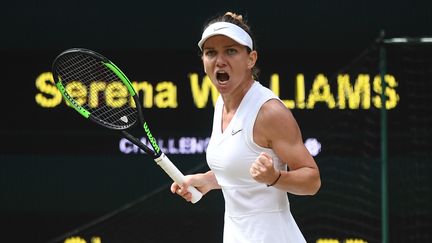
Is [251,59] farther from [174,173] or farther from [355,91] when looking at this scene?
[355,91]

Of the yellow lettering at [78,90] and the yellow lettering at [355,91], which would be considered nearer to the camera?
the yellow lettering at [78,90]

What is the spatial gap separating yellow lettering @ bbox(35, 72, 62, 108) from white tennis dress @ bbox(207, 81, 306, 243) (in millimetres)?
2696

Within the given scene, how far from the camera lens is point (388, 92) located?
579 cm

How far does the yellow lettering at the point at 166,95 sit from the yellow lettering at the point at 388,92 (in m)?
1.04

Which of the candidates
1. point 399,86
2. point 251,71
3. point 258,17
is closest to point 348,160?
point 399,86

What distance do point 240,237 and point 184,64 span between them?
2647mm

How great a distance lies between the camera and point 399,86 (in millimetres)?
5820

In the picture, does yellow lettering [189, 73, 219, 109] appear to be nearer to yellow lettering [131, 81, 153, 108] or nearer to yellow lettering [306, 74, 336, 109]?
yellow lettering [131, 81, 153, 108]

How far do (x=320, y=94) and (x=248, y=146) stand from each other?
262cm

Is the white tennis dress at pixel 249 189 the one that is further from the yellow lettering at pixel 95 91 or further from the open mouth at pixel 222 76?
the yellow lettering at pixel 95 91

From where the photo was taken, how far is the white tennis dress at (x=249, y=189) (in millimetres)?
3264

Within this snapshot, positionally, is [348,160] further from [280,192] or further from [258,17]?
[280,192]

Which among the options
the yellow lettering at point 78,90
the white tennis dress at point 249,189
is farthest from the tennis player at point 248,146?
the yellow lettering at point 78,90

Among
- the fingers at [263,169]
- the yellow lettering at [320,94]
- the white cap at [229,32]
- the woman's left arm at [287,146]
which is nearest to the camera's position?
the fingers at [263,169]
